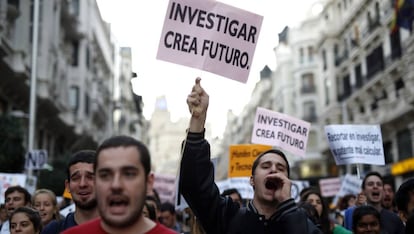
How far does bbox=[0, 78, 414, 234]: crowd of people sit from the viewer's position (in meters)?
2.74

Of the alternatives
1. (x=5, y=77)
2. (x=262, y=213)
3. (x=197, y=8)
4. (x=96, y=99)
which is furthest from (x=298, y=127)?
(x=96, y=99)

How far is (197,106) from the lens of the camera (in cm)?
411

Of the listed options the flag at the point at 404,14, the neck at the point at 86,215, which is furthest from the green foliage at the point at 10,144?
the neck at the point at 86,215

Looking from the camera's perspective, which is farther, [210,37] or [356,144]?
[356,144]

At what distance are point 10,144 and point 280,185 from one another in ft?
53.0

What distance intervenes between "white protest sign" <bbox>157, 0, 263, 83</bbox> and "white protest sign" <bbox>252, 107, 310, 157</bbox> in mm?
4437

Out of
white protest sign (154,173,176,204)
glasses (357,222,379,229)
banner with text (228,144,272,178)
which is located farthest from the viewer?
white protest sign (154,173,176,204)

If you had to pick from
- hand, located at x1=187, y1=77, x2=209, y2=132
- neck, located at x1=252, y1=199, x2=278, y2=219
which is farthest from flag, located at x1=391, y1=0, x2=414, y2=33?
neck, located at x1=252, y1=199, x2=278, y2=219

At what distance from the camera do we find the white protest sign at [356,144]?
9.52 m

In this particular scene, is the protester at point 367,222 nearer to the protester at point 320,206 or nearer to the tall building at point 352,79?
the protester at point 320,206

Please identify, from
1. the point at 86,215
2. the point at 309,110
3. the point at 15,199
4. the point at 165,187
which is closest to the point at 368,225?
the point at 86,215

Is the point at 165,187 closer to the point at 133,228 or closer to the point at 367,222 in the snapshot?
the point at 367,222

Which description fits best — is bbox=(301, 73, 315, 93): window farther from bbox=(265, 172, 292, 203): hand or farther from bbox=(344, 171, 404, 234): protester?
bbox=(265, 172, 292, 203): hand

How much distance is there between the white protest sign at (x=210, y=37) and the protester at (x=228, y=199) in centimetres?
79
